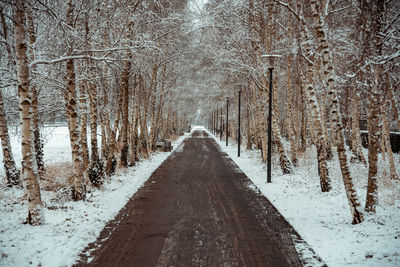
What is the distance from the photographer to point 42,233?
18.8 feet

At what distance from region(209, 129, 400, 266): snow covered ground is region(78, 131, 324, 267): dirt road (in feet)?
1.59

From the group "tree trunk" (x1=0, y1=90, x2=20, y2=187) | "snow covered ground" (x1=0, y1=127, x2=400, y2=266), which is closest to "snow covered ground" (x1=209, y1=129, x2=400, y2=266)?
"snow covered ground" (x1=0, y1=127, x2=400, y2=266)

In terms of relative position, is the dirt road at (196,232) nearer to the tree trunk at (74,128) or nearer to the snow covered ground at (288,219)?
the snow covered ground at (288,219)

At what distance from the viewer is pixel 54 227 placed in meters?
6.11

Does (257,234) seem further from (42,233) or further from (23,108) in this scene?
(23,108)

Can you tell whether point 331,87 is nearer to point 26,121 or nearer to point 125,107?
point 26,121

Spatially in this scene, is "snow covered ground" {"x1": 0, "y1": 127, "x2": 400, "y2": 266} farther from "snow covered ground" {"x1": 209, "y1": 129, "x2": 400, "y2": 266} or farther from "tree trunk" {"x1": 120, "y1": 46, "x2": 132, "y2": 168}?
"tree trunk" {"x1": 120, "y1": 46, "x2": 132, "y2": 168}

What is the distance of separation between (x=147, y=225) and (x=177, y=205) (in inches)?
74.6

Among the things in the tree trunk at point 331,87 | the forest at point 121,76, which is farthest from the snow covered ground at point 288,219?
the tree trunk at point 331,87

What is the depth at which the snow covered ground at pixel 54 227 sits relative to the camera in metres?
4.88

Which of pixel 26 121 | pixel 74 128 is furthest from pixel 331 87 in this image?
pixel 74 128

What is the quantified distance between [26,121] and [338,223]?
7282 millimetres

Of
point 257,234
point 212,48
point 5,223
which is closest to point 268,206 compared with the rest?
point 257,234

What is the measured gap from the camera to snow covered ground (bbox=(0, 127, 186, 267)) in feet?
16.0
